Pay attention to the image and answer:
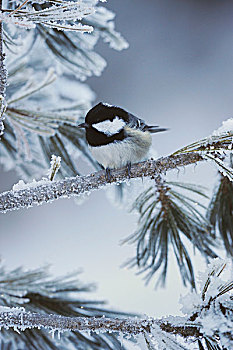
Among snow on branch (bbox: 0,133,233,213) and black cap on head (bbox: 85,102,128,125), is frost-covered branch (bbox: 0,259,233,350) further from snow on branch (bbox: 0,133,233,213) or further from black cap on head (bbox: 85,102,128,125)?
black cap on head (bbox: 85,102,128,125)

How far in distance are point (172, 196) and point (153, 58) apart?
1.76 meters

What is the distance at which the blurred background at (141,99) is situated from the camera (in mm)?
1963

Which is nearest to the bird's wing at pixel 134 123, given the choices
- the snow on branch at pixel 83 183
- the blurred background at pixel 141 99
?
the snow on branch at pixel 83 183

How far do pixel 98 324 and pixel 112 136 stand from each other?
0.39 metres

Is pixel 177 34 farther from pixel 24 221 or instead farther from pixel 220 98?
pixel 24 221

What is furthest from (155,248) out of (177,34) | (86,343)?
(177,34)

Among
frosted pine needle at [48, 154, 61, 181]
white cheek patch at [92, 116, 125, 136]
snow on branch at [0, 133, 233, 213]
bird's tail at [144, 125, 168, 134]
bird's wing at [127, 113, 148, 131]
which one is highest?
bird's tail at [144, 125, 168, 134]

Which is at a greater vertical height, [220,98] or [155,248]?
[220,98]

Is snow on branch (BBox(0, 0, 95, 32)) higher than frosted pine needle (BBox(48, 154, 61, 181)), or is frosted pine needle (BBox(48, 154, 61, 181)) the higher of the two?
snow on branch (BBox(0, 0, 95, 32))

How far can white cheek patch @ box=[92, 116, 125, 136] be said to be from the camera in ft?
2.49

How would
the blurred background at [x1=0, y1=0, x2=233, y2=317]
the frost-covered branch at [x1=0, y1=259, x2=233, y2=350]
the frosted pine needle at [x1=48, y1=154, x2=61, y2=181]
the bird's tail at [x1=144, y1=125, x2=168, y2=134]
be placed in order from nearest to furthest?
the frost-covered branch at [x1=0, y1=259, x2=233, y2=350], the frosted pine needle at [x1=48, y1=154, x2=61, y2=181], the bird's tail at [x1=144, y1=125, x2=168, y2=134], the blurred background at [x1=0, y1=0, x2=233, y2=317]

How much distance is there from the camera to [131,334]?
456 millimetres

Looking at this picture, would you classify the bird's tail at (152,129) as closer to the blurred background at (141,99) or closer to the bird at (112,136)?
the bird at (112,136)

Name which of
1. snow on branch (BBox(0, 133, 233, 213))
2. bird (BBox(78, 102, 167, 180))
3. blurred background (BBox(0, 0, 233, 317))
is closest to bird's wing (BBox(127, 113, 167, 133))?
bird (BBox(78, 102, 167, 180))
